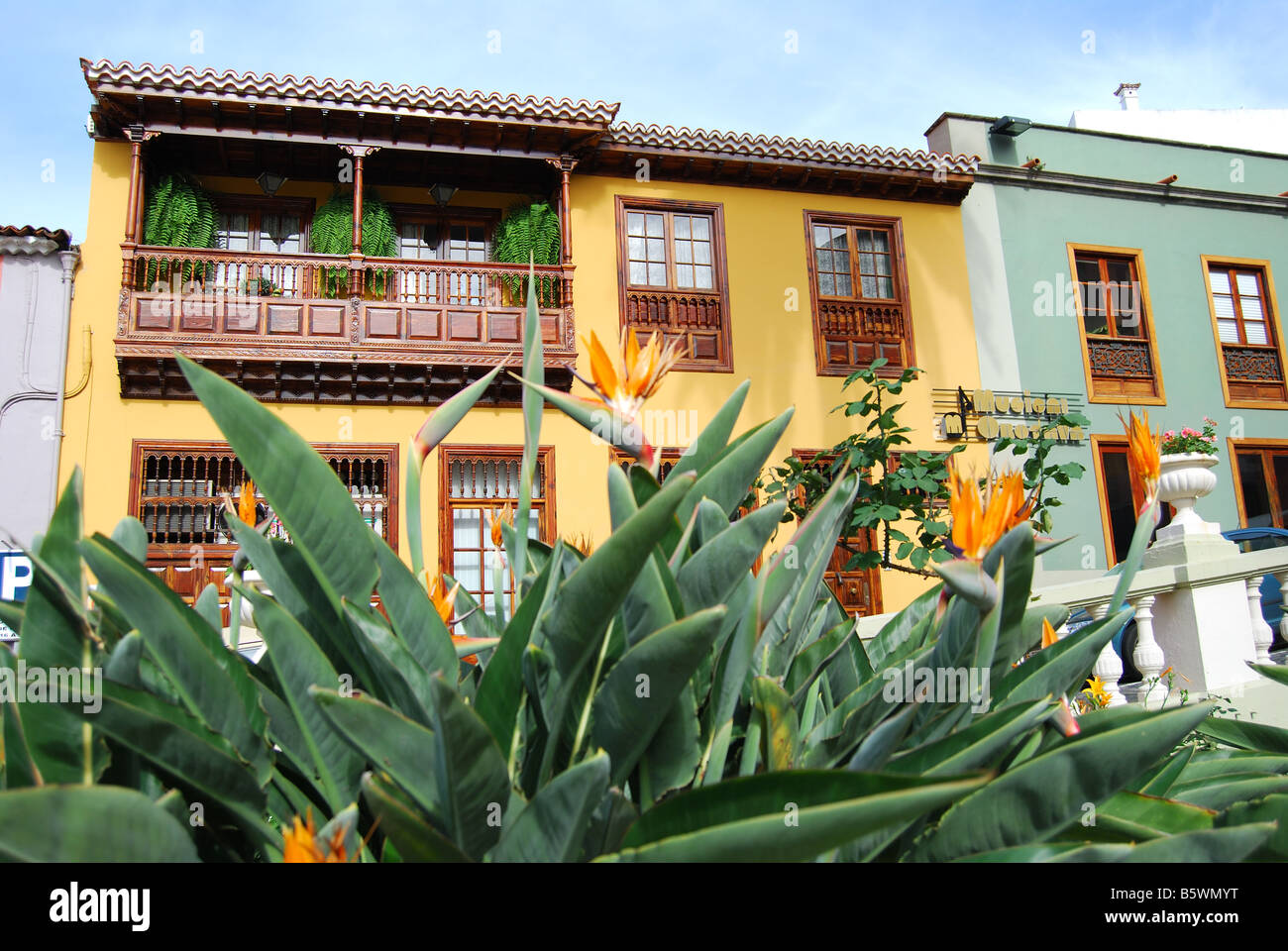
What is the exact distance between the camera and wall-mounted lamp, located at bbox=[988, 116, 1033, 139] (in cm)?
1190

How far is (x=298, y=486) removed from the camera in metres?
0.88

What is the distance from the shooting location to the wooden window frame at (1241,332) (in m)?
12.3

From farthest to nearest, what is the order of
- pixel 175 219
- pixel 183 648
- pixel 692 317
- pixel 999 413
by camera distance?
1. pixel 999 413
2. pixel 692 317
3. pixel 175 219
4. pixel 183 648

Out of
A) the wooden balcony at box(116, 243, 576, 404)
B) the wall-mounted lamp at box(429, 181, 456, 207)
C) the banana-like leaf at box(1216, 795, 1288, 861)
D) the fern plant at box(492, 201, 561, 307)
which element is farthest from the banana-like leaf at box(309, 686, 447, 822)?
the wall-mounted lamp at box(429, 181, 456, 207)

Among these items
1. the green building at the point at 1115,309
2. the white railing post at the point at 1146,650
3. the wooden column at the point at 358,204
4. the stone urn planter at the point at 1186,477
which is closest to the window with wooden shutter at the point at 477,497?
the wooden column at the point at 358,204

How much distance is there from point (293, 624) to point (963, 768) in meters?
0.64

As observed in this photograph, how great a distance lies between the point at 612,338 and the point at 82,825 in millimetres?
9786

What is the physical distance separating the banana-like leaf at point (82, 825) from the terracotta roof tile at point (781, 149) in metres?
10.7

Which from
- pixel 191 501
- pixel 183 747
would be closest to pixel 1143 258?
pixel 191 501

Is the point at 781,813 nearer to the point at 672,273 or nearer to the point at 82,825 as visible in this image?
the point at 82,825

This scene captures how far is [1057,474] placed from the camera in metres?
7.06

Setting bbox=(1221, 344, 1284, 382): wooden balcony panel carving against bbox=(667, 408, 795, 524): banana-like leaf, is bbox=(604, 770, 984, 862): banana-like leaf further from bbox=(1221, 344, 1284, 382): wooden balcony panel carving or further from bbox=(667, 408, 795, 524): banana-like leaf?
bbox=(1221, 344, 1284, 382): wooden balcony panel carving

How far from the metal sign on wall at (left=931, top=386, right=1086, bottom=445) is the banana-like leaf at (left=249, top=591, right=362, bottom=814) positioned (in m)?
11.0

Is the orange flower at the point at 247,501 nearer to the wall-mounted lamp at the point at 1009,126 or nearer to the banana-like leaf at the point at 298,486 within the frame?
the banana-like leaf at the point at 298,486
